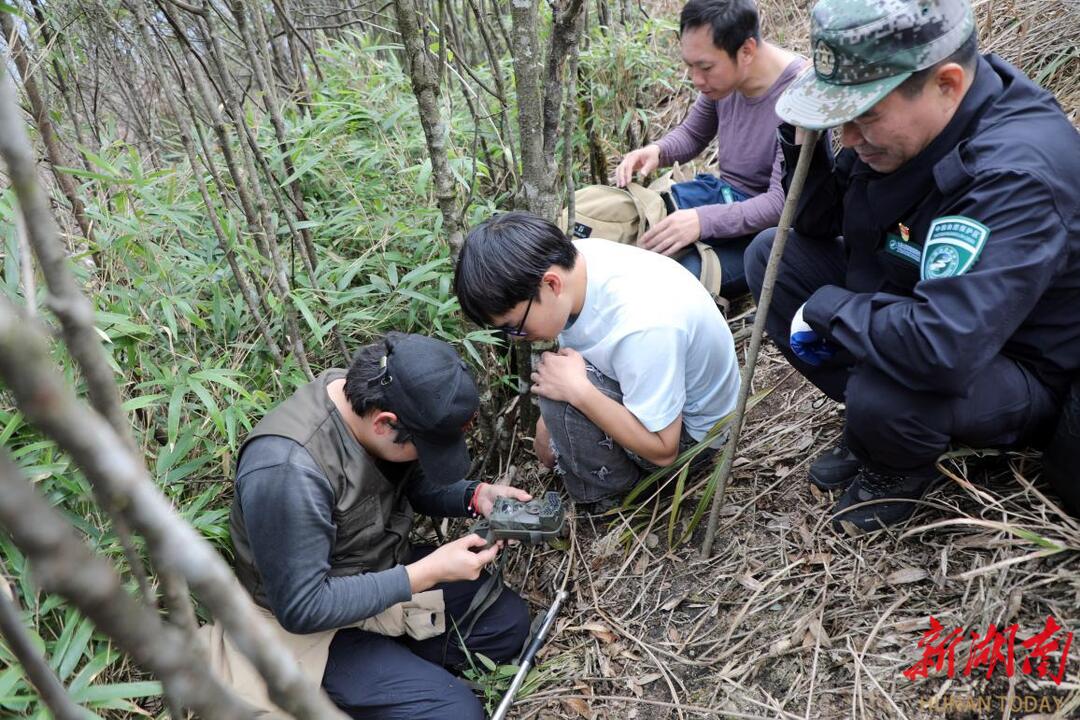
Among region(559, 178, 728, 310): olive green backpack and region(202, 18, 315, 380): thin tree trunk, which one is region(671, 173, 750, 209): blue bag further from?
region(202, 18, 315, 380): thin tree trunk

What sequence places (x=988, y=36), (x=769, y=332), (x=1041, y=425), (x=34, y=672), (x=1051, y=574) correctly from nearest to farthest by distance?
(x=34, y=672)
(x=1051, y=574)
(x=1041, y=425)
(x=769, y=332)
(x=988, y=36)

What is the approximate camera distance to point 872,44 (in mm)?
1756

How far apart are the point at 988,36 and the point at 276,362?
3.83m

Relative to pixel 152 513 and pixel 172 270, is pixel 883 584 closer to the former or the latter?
pixel 152 513

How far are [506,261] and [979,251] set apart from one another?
1254 mm

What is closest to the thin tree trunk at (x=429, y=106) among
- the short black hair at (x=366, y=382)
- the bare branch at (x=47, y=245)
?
the short black hair at (x=366, y=382)

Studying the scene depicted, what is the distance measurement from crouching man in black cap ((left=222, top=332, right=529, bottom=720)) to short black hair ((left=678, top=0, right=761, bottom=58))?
80.3 inches

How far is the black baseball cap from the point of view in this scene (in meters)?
2.03

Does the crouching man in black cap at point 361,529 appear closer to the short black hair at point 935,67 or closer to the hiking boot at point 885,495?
the hiking boot at point 885,495

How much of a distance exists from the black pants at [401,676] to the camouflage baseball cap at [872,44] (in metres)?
1.88

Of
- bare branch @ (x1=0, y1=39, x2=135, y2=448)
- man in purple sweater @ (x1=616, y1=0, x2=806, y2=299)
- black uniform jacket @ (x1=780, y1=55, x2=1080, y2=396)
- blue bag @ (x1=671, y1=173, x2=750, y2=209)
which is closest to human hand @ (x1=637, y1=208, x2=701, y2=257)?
man in purple sweater @ (x1=616, y1=0, x2=806, y2=299)

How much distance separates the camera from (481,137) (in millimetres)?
3586

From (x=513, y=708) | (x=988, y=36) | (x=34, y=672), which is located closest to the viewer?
(x=34, y=672)

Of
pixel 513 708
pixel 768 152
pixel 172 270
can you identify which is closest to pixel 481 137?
pixel 768 152
